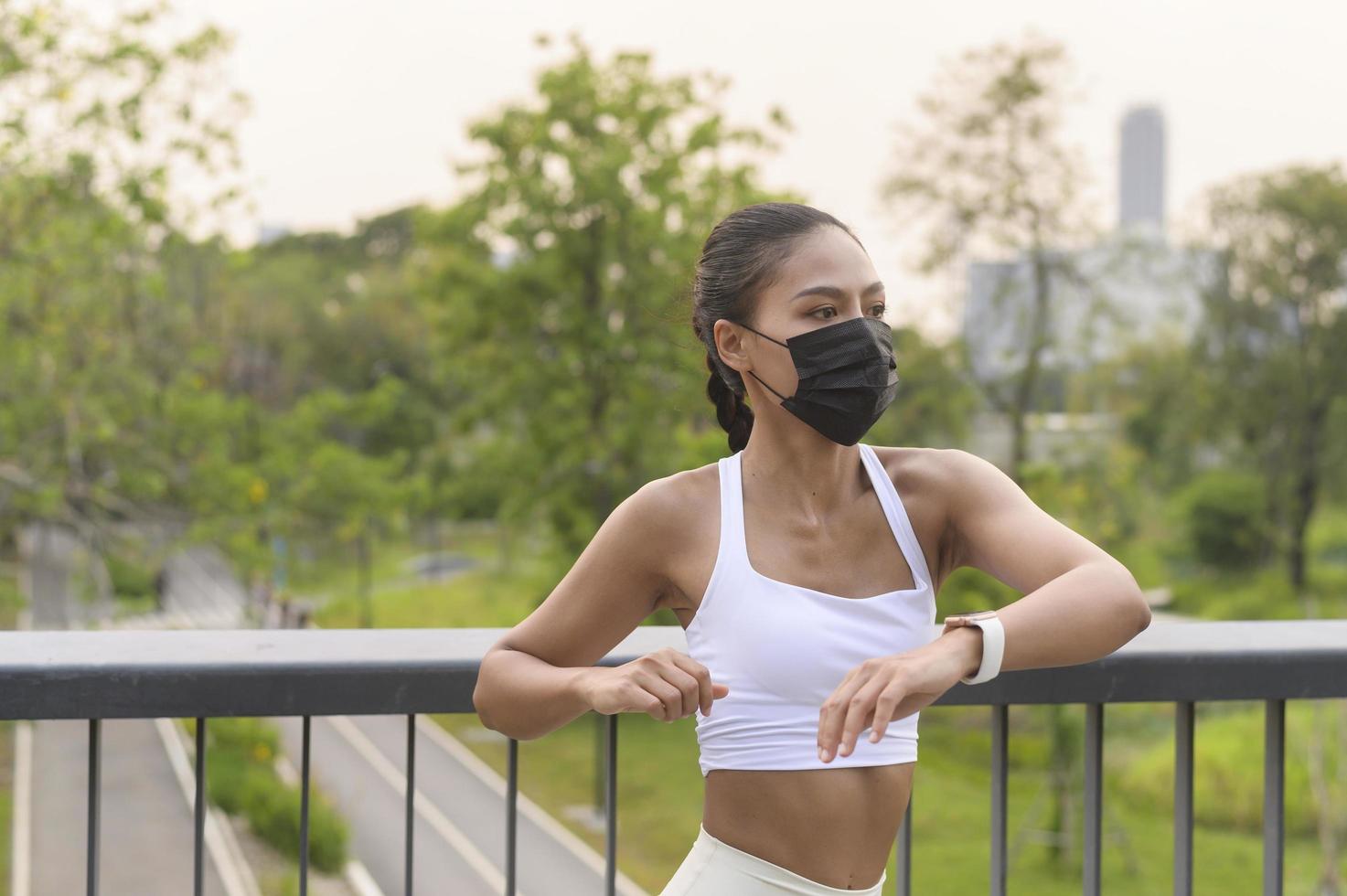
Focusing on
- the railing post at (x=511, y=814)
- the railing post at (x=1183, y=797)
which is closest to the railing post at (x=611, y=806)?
the railing post at (x=511, y=814)

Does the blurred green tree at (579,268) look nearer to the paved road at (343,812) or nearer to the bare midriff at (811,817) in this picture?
the paved road at (343,812)

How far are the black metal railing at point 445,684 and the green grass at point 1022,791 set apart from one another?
42.9 ft

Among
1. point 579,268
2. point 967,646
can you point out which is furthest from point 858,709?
point 579,268

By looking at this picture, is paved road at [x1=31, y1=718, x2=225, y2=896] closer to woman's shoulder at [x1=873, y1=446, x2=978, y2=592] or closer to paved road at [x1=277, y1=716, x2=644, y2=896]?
paved road at [x1=277, y1=716, x2=644, y2=896]

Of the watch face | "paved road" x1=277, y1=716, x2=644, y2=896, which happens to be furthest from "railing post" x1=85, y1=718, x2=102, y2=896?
"paved road" x1=277, y1=716, x2=644, y2=896

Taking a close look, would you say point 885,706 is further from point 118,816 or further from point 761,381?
point 118,816

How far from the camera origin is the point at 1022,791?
22453 millimetres

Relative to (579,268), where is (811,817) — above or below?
below

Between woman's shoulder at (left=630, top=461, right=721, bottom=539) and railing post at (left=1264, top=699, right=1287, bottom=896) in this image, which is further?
railing post at (left=1264, top=699, right=1287, bottom=896)

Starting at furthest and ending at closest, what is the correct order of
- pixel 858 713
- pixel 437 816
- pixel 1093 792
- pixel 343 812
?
pixel 437 816 < pixel 343 812 < pixel 1093 792 < pixel 858 713

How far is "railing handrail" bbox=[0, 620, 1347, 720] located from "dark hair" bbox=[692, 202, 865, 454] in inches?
16.9

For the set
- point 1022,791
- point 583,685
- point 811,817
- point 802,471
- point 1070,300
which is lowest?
point 1022,791

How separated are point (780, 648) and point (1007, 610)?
0.82ft

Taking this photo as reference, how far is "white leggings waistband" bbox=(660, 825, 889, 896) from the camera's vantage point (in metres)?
1.51
